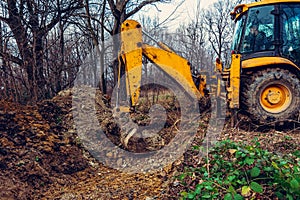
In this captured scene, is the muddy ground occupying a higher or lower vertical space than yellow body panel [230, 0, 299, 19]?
lower

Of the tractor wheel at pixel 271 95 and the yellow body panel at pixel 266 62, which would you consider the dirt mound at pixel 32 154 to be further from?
the yellow body panel at pixel 266 62

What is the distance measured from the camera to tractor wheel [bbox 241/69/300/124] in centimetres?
424

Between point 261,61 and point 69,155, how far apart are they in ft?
11.2

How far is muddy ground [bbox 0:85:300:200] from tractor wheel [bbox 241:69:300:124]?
0.88ft

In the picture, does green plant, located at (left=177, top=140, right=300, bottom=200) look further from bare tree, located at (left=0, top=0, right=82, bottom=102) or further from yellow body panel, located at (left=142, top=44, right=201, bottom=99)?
bare tree, located at (left=0, top=0, right=82, bottom=102)

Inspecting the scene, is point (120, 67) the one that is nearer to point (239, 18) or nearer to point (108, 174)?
point (108, 174)

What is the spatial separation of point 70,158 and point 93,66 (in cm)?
1237

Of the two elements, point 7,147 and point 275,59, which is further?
point 275,59

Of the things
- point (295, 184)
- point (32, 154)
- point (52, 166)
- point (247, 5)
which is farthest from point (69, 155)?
point (247, 5)

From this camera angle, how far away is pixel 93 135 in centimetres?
467

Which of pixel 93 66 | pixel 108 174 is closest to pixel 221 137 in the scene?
pixel 108 174

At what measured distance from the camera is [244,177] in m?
2.60

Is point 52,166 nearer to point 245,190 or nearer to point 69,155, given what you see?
point 69,155

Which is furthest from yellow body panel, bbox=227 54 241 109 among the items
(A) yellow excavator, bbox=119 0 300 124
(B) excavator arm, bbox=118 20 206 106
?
(B) excavator arm, bbox=118 20 206 106
